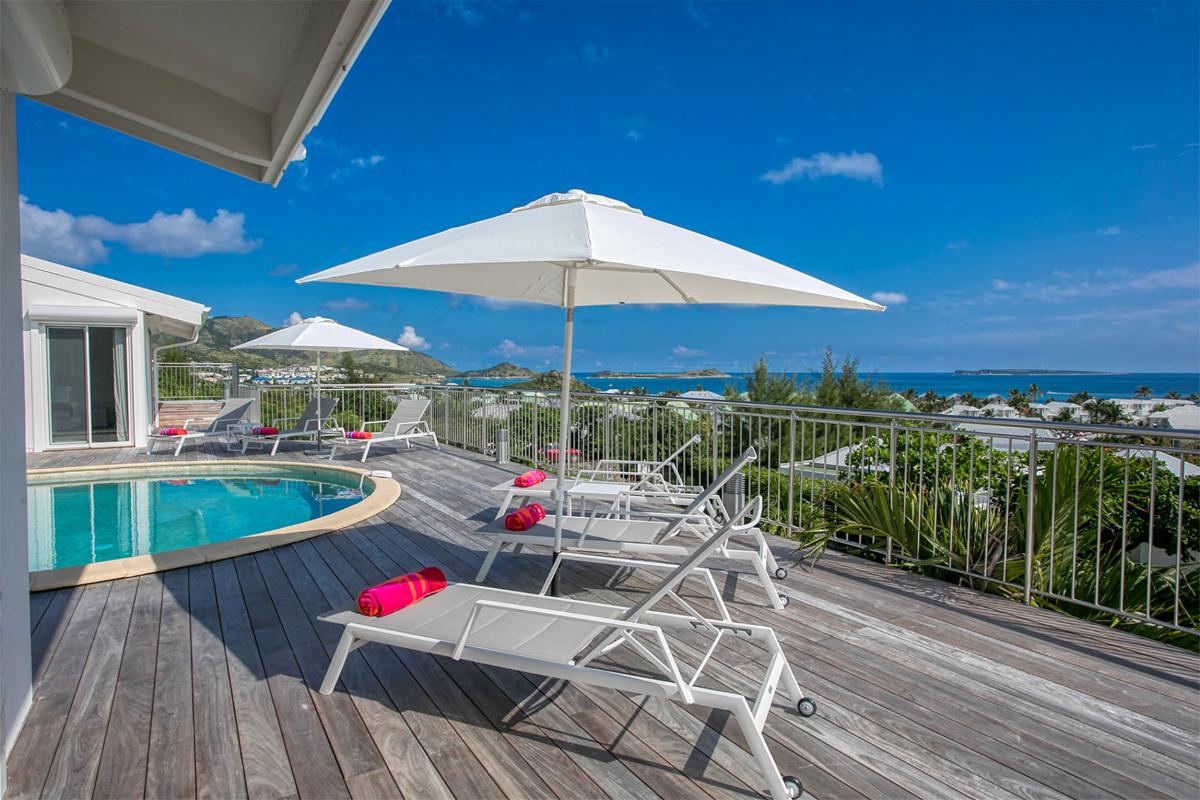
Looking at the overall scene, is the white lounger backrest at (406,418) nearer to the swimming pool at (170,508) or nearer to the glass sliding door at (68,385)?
the swimming pool at (170,508)

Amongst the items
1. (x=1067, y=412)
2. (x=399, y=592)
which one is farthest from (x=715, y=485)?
(x=1067, y=412)

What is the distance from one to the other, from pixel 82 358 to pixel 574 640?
1273 cm

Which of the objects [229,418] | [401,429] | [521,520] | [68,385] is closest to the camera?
[521,520]

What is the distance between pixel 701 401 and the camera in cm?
618

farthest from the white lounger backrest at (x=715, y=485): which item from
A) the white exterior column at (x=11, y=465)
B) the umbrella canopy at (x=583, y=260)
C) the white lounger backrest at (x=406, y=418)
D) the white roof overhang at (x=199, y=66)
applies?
the white lounger backrest at (x=406, y=418)

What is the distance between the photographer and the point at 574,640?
2373 millimetres

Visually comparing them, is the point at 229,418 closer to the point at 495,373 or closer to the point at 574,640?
the point at 495,373

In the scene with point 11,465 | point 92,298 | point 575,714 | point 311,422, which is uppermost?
point 92,298

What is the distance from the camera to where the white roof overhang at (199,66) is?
85.8 inches

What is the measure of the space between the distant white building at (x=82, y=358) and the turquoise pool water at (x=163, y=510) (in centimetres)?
318

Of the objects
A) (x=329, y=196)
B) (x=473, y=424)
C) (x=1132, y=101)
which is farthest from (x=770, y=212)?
(x=473, y=424)

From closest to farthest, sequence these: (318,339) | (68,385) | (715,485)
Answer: (715,485)
(318,339)
(68,385)

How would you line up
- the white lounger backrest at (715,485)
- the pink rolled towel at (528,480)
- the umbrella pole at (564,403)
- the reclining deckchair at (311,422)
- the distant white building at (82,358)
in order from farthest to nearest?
the distant white building at (82,358) → the reclining deckchair at (311,422) → the pink rolled towel at (528,480) → the umbrella pole at (564,403) → the white lounger backrest at (715,485)

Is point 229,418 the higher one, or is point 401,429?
point 229,418
